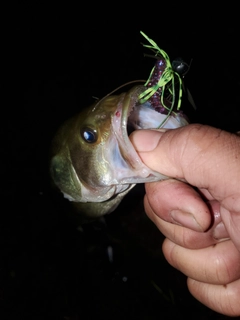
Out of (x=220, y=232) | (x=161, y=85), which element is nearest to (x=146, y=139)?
(x=161, y=85)

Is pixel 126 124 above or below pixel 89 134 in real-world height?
above

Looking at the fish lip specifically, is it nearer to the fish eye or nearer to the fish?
the fish

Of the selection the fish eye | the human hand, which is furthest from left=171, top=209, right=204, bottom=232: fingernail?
the fish eye

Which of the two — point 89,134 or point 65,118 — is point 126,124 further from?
point 65,118

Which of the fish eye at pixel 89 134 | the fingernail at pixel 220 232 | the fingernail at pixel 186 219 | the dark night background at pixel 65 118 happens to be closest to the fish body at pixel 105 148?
the fish eye at pixel 89 134

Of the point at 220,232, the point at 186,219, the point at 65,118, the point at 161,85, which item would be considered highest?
the point at 161,85

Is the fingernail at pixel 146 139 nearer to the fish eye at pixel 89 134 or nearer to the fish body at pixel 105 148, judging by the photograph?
the fish body at pixel 105 148

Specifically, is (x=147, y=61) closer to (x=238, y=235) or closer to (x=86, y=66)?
(x=86, y=66)
